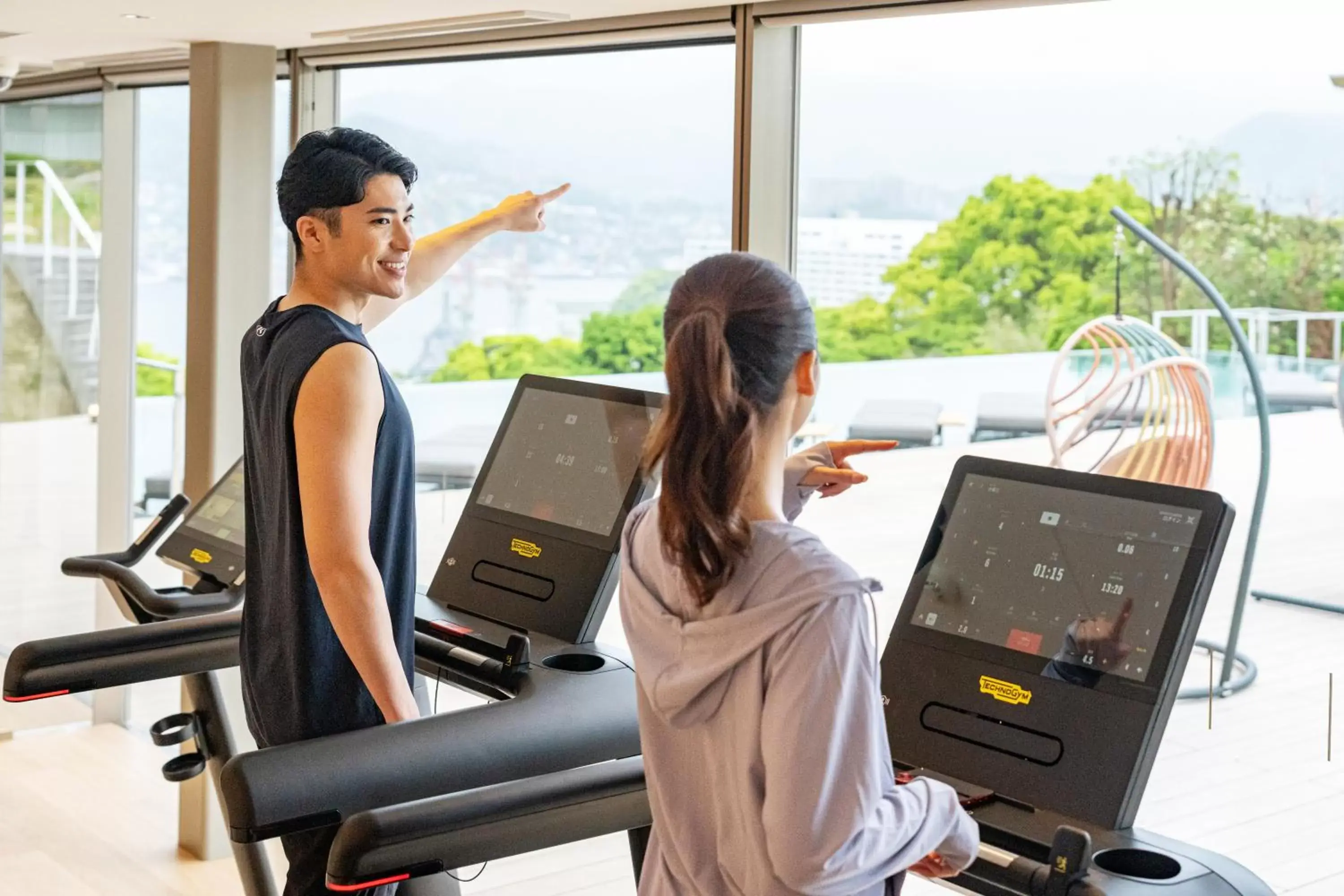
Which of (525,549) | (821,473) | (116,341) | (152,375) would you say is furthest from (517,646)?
(116,341)

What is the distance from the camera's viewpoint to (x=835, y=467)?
1.85m

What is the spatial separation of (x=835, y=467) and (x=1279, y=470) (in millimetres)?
795

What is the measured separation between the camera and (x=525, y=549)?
2586 millimetres

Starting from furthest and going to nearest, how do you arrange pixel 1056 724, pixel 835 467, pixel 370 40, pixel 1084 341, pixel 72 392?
pixel 72 392 → pixel 370 40 → pixel 1084 341 → pixel 835 467 → pixel 1056 724

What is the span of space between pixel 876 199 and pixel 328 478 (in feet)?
4.23

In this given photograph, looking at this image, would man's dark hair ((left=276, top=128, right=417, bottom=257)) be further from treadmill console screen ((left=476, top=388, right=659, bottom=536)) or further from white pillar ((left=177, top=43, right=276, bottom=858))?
white pillar ((left=177, top=43, right=276, bottom=858))

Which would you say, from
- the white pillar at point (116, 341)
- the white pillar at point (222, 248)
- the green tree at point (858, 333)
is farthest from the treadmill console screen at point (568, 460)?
the white pillar at point (116, 341)

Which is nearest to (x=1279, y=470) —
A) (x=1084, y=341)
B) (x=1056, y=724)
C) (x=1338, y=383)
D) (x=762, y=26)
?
(x=1338, y=383)

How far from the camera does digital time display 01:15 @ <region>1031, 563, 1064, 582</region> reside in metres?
1.77

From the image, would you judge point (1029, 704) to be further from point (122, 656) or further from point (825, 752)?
point (122, 656)

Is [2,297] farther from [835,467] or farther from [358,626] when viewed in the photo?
[835,467]

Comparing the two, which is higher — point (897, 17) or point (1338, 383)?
point (897, 17)

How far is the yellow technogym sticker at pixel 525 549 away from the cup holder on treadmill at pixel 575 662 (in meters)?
0.23

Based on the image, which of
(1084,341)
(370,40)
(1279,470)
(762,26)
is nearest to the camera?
(1279,470)
